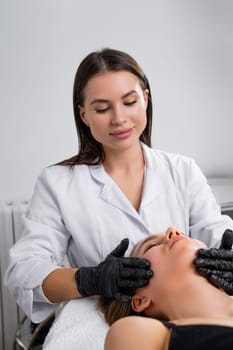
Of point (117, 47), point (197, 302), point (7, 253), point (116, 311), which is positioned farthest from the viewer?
point (117, 47)

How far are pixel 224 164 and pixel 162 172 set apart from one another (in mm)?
1075

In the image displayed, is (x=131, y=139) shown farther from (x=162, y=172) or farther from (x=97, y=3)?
(x=97, y=3)

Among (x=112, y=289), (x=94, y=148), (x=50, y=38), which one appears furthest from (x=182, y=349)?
(x=50, y=38)

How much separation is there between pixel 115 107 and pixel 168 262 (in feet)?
1.49

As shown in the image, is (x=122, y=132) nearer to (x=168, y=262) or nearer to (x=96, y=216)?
(x=96, y=216)

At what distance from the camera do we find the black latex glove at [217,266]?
1.11 metres

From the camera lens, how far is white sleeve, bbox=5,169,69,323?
1304 millimetres

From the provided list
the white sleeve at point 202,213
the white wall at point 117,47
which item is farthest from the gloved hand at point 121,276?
the white wall at point 117,47

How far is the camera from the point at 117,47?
227cm

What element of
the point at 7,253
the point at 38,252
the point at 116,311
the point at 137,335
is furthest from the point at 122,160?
the point at 7,253

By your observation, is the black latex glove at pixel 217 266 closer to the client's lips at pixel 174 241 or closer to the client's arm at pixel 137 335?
the client's lips at pixel 174 241

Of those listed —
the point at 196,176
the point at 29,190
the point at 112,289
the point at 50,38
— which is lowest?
the point at 29,190

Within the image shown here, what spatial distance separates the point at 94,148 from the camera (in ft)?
5.10

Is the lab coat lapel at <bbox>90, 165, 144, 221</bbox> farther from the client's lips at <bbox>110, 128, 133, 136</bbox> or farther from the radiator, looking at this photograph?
the radiator
